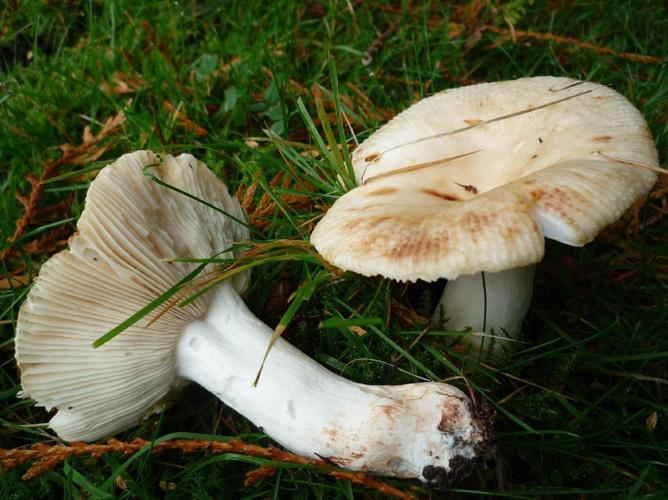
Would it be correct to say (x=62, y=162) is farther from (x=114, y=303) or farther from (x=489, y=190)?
(x=489, y=190)

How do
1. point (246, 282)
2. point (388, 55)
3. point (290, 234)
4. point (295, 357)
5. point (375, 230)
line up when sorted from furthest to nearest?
point (388, 55) → point (290, 234) → point (246, 282) → point (295, 357) → point (375, 230)

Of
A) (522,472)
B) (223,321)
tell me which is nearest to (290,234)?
(223,321)

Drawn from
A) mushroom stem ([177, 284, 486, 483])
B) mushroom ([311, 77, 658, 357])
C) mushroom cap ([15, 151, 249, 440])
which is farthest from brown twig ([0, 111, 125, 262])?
mushroom ([311, 77, 658, 357])

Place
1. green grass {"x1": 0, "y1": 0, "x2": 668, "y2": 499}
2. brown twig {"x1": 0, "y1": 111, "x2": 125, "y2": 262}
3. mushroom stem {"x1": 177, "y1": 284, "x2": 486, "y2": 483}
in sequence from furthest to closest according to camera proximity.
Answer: brown twig {"x1": 0, "y1": 111, "x2": 125, "y2": 262}, green grass {"x1": 0, "y1": 0, "x2": 668, "y2": 499}, mushroom stem {"x1": 177, "y1": 284, "x2": 486, "y2": 483}

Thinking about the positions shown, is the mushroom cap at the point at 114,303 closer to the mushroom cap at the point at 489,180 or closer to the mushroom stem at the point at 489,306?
the mushroom cap at the point at 489,180

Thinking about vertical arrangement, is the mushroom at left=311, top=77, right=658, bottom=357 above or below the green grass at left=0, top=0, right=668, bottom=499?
above

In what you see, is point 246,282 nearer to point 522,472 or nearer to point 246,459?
point 246,459

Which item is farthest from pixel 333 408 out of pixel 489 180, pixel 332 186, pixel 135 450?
pixel 332 186

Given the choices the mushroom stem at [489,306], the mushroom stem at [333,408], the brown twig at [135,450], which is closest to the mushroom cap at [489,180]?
the mushroom stem at [489,306]

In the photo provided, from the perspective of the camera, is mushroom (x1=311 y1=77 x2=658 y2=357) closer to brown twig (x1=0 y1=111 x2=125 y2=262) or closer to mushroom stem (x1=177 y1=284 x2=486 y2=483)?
mushroom stem (x1=177 y1=284 x2=486 y2=483)
